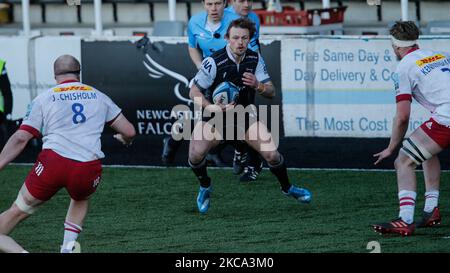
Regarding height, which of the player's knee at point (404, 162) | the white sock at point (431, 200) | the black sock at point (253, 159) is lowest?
the black sock at point (253, 159)

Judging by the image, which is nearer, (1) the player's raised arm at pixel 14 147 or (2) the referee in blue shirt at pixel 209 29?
(1) the player's raised arm at pixel 14 147

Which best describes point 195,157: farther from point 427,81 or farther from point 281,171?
point 427,81

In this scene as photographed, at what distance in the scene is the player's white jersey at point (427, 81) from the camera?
37.3 ft

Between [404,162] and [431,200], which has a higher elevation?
[404,162]

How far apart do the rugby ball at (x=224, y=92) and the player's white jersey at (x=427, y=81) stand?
6.23 ft

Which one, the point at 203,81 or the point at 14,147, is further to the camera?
the point at 203,81

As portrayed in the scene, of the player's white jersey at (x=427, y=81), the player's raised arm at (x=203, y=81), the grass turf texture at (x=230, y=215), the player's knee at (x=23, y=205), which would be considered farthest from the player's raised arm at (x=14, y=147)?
the player's white jersey at (x=427, y=81)

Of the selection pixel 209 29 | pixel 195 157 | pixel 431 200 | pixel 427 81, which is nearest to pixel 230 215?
pixel 195 157

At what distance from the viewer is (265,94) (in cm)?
1246

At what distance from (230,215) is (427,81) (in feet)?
8.54

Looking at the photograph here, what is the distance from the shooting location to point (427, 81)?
451 inches

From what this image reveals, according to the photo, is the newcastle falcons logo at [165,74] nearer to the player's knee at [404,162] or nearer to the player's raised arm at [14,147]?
the player's knee at [404,162]

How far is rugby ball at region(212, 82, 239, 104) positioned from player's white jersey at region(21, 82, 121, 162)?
8.28 feet

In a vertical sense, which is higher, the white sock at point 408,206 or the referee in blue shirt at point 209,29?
the referee in blue shirt at point 209,29
